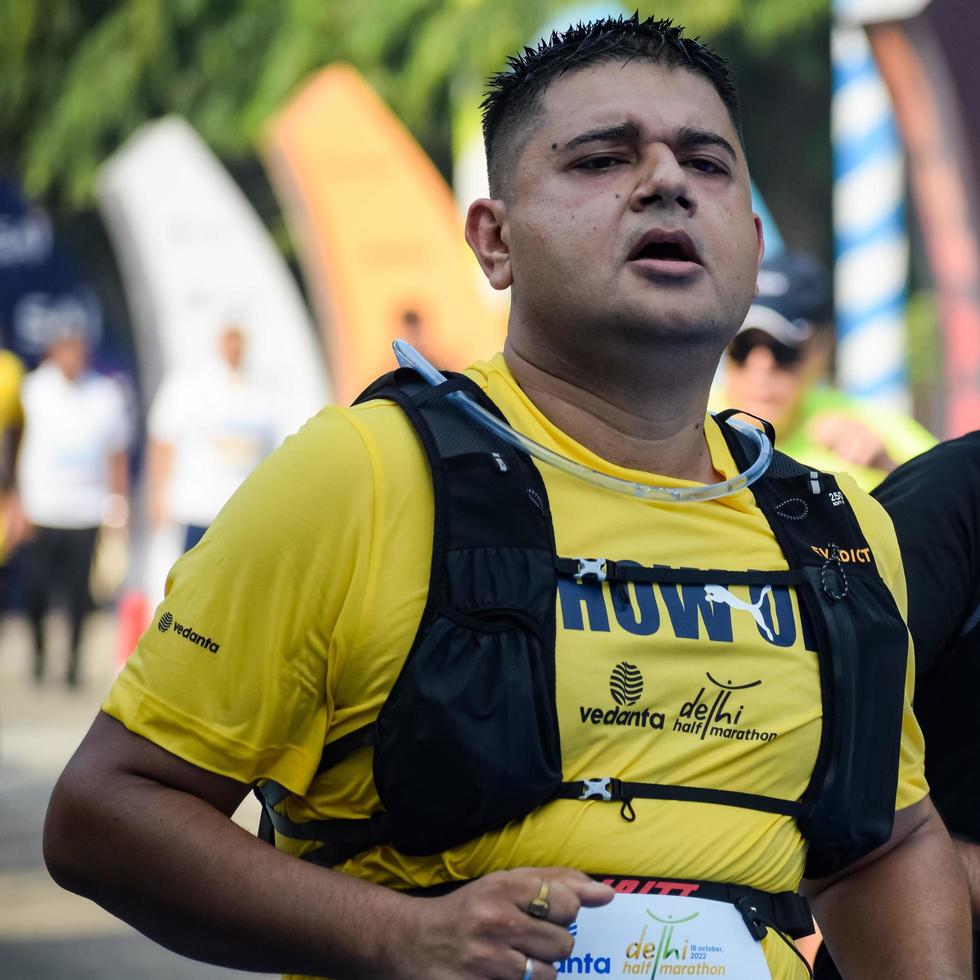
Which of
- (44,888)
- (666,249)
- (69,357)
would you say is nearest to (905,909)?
(666,249)

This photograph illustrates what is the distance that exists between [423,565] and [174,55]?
36.3 ft

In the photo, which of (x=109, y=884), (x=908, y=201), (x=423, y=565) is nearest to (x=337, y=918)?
(x=109, y=884)

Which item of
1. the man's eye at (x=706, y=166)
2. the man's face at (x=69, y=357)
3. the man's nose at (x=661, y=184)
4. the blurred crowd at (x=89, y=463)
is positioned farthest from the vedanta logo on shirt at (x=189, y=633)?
the man's face at (x=69, y=357)

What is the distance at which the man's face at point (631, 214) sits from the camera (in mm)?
2080

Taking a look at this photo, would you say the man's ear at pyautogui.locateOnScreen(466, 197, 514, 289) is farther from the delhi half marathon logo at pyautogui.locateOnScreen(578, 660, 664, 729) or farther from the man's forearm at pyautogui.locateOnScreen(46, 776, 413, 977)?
the man's forearm at pyautogui.locateOnScreen(46, 776, 413, 977)

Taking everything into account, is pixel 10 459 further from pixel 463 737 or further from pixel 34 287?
pixel 463 737

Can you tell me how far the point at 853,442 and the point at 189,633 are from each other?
3394mm

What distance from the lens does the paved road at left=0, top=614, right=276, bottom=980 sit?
5125 millimetres

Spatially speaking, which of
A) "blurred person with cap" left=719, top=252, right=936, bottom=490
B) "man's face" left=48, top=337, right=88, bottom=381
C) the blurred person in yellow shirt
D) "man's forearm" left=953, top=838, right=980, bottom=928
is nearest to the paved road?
the blurred person in yellow shirt

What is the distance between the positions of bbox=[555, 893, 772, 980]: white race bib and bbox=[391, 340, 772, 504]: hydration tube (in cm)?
49

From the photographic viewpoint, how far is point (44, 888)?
5.91 metres

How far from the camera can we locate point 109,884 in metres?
1.83

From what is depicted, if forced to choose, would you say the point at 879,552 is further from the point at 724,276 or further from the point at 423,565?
the point at 423,565

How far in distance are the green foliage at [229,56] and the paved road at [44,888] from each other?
13.7 feet
